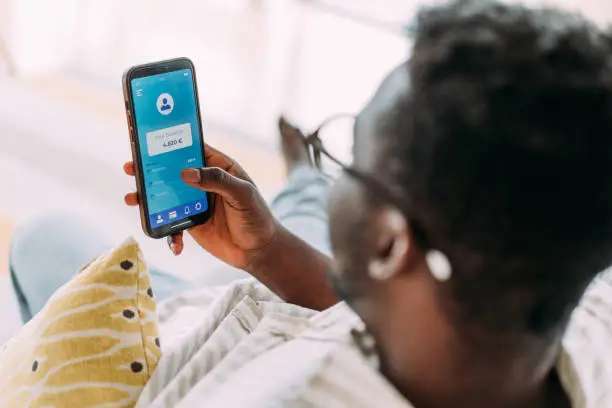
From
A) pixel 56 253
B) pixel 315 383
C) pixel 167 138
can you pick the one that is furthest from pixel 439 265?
pixel 56 253

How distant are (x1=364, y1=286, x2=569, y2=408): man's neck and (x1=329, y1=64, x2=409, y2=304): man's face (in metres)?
0.04

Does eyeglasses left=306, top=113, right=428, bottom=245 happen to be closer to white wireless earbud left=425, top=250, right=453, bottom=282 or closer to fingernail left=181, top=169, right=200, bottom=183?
white wireless earbud left=425, top=250, right=453, bottom=282

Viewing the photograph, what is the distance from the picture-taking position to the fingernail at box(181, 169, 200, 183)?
87 centimetres

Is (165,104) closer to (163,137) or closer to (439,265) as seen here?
(163,137)

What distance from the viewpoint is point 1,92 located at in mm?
1984

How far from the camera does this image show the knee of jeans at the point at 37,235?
1061 mm

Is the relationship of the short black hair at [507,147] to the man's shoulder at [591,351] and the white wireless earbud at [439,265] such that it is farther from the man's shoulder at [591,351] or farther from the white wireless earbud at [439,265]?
the man's shoulder at [591,351]

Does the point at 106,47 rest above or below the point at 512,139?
below

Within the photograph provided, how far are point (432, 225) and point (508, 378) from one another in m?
0.16

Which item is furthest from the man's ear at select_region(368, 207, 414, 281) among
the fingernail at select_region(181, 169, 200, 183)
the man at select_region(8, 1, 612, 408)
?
the fingernail at select_region(181, 169, 200, 183)

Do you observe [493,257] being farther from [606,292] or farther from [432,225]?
[606,292]

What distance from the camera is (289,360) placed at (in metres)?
0.71

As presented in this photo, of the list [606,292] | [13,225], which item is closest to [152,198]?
[606,292]

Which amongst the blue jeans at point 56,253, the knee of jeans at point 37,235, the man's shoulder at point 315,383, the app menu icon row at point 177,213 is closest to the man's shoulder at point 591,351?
the man's shoulder at point 315,383
